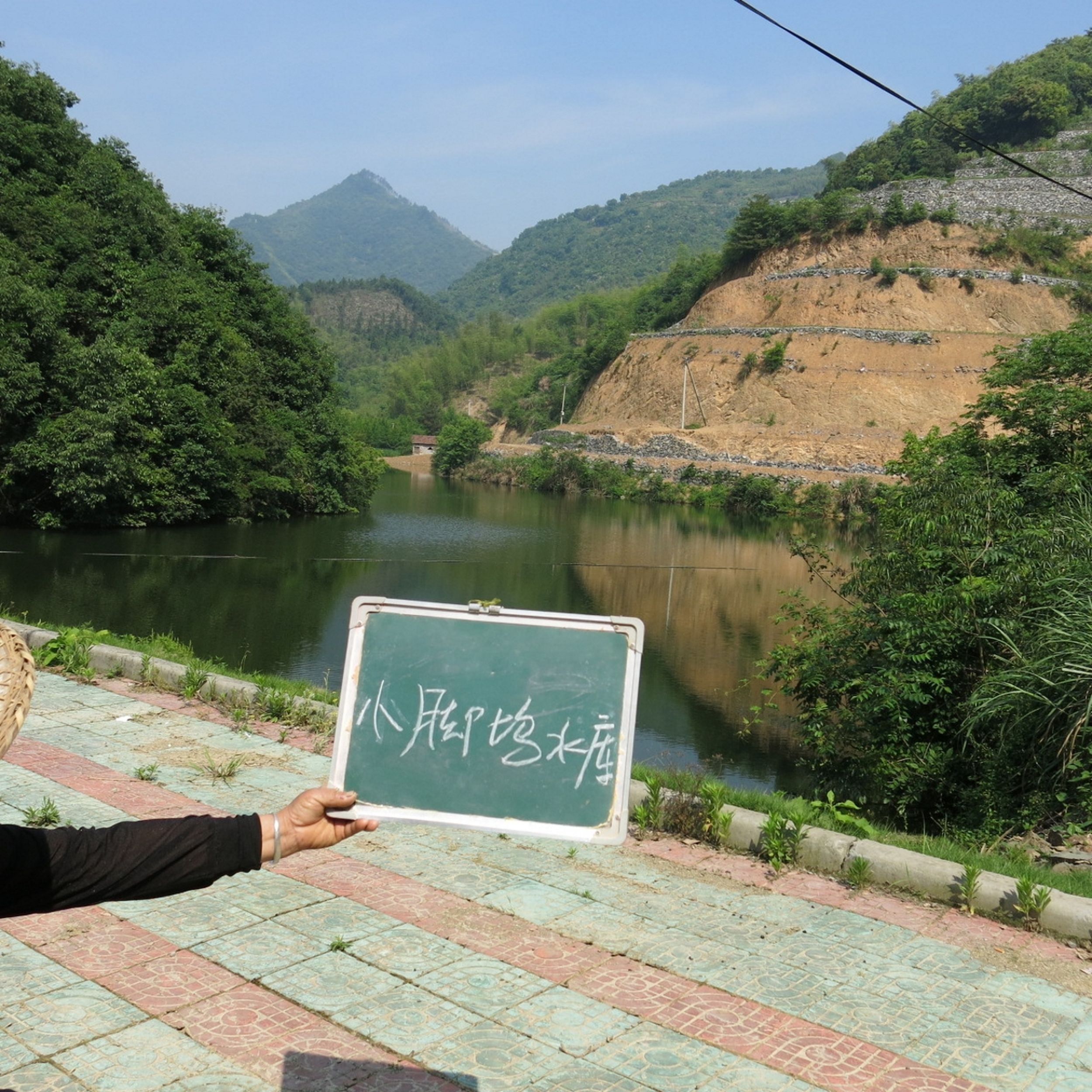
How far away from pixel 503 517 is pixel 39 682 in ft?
105

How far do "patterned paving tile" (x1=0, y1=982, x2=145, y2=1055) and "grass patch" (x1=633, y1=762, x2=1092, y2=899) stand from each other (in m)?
3.22

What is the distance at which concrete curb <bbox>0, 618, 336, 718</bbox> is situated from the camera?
26.9ft

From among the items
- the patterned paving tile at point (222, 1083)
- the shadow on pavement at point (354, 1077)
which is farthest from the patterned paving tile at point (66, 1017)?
the shadow on pavement at point (354, 1077)

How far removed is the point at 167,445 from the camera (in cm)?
2917

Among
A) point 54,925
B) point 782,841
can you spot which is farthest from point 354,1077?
point 782,841

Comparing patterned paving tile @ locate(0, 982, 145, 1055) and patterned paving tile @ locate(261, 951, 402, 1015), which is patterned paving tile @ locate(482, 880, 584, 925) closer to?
patterned paving tile @ locate(261, 951, 402, 1015)

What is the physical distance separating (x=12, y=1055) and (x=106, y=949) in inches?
32.1

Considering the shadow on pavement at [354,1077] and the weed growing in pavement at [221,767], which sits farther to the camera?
the weed growing in pavement at [221,767]

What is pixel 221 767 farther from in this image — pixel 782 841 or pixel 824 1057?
pixel 824 1057

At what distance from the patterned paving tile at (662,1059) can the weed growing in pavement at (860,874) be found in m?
1.78

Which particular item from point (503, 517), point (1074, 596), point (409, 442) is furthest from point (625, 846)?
point (409, 442)

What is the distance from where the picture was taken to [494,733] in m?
2.98

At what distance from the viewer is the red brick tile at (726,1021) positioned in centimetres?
369

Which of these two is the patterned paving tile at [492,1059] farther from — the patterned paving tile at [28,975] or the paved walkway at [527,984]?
the patterned paving tile at [28,975]
